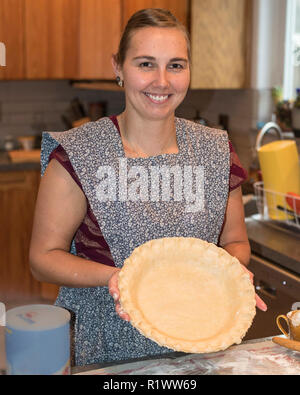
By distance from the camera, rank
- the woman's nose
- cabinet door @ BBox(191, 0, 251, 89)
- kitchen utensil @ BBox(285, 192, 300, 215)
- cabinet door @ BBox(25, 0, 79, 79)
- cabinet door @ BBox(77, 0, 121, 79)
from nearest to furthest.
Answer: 1. the woman's nose
2. kitchen utensil @ BBox(285, 192, 300, 215)
3. cabinet door @ BBox(191, 0, 251, 89)
4. cabinet door @ BBox(77, 0, 121, 79)
5. cabinet door @ BBox(25, 0, 79, 79)

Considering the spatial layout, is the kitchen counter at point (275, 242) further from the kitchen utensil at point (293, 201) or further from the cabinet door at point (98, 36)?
the cabinet door at point (98, 36)

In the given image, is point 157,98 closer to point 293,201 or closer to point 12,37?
point 293,201

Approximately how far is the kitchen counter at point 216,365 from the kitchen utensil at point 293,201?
0.96m

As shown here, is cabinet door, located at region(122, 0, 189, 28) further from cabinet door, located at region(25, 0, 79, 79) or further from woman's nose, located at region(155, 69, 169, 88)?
woman's nose, located at region(155, 69, 169, 88)

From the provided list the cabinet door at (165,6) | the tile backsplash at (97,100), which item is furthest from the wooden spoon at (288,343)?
the cabinet door at (165,6)

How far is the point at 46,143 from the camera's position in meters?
1.33

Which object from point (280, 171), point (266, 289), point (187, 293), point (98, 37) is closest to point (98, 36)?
point (98, 37)

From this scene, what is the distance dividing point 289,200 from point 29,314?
4.42ft

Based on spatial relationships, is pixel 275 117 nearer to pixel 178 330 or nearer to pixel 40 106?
pixel 40 106

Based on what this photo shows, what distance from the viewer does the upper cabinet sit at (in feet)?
9.00

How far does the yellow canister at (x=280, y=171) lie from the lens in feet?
6.79

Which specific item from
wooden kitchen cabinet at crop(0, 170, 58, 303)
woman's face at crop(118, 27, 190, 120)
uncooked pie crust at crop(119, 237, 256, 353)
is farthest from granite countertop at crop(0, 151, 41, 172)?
uncooked pie crust at crop(119, 237, 256, 353)
